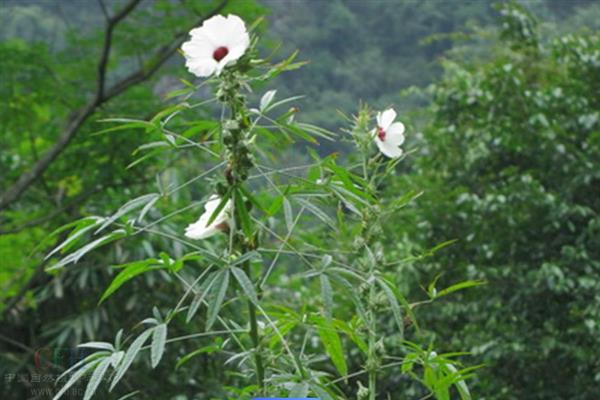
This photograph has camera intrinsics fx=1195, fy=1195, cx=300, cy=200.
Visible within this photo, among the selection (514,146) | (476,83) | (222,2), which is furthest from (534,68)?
(222,2)

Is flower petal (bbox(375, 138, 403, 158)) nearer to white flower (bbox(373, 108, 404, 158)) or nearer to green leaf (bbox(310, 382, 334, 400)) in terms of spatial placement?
white flower (bbox(373, 108, 404, 158))

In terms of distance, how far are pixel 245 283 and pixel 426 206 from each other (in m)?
3.94

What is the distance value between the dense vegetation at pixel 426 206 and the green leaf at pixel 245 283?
9.83 feet

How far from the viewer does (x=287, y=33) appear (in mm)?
14156

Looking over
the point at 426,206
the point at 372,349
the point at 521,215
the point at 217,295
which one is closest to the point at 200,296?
the point at 217,295

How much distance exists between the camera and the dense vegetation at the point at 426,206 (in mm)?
4625

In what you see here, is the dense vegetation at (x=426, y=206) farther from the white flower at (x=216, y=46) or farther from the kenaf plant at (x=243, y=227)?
the white flower at (x=216, y=46)

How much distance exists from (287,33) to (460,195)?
944cm

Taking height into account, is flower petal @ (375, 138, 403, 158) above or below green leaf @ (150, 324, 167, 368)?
below

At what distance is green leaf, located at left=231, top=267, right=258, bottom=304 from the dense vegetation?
3.00m

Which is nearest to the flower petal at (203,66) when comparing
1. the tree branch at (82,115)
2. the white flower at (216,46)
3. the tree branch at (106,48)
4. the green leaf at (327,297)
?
the white flower at (216,46)

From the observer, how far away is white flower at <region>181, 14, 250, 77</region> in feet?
4.27

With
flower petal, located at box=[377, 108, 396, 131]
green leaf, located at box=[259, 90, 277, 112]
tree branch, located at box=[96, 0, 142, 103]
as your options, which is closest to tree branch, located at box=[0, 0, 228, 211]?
tree branch, located at box=[96, 0, 142, 103]

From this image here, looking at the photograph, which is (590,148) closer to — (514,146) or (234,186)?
(514,146)
